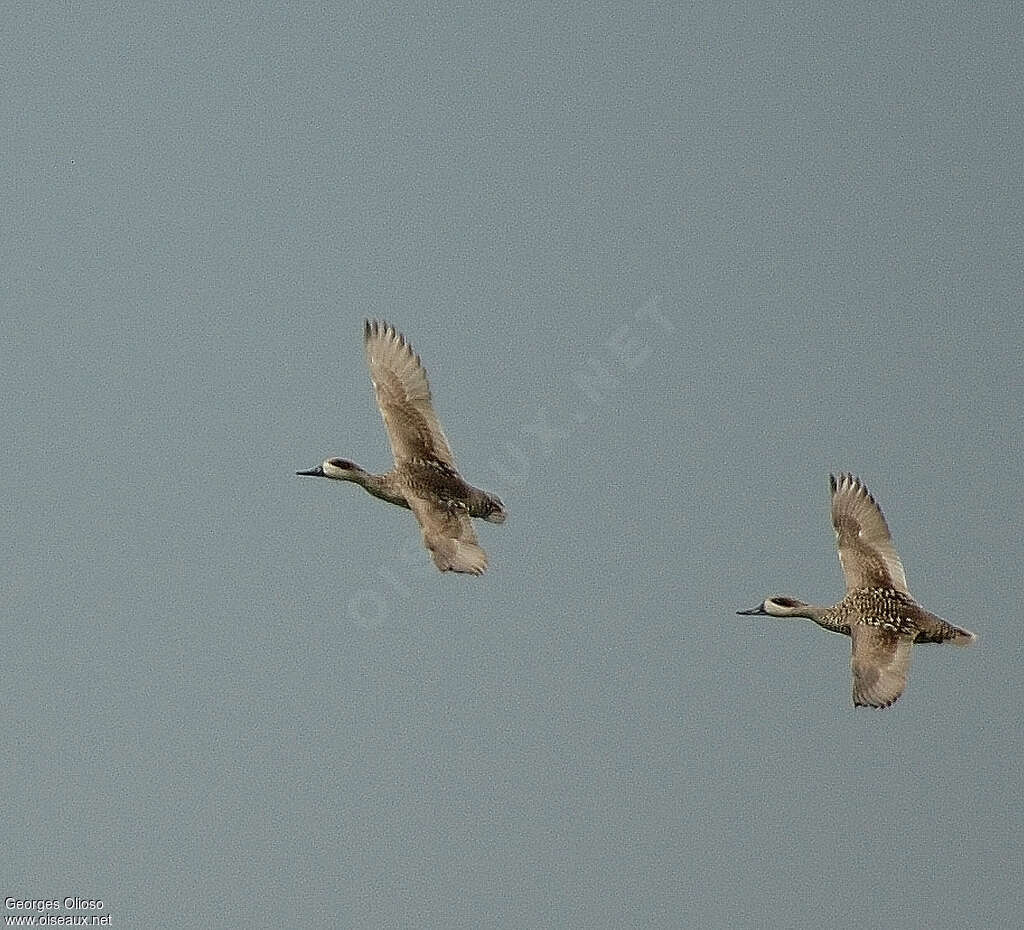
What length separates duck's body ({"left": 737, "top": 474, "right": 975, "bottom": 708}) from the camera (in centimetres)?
4606

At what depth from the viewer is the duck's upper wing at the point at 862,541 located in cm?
4788

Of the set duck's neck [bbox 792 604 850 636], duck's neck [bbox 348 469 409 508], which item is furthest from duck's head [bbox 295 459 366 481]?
duck's neck [bbox 792 604 850 636]

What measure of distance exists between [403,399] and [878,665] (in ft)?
39.5

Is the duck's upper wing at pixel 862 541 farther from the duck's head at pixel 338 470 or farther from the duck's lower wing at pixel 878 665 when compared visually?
the duck's head at pixel 338 470

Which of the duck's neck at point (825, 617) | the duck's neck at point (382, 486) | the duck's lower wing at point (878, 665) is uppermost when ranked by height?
the duck's neck at point (382, 486)

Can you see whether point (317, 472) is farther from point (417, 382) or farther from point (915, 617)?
point (915, 617)

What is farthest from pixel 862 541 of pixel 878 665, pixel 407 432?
pixel 407 432

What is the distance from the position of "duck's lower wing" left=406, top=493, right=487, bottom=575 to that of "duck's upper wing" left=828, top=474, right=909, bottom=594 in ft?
27.7

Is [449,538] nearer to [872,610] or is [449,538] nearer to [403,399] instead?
[403,399]

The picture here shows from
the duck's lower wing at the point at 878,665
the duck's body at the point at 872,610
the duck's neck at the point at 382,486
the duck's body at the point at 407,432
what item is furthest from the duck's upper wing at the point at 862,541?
the duck's neck at the point at 382,486

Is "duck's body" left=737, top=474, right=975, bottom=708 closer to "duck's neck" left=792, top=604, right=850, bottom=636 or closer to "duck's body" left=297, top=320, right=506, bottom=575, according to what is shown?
"duck's neck" left=792, top=604, right=850, bottom=636

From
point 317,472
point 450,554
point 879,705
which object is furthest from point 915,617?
point 317,472

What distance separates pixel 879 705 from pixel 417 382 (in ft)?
40.7

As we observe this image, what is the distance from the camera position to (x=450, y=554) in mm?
44812
